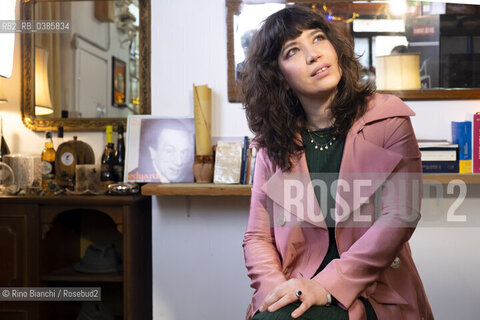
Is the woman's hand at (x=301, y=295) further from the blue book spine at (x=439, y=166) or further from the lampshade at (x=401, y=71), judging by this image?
the lampshade at (x=401, y=71)

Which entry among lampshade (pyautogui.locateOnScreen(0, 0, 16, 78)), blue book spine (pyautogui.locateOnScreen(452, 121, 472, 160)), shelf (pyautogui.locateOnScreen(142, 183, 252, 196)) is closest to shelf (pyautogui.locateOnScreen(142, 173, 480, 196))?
shelf (pyautogui.locateOnScreen(142, 183, 252, 196))

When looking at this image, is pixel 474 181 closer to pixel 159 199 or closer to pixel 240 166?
pixel 240 166

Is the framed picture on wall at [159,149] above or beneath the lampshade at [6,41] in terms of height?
beneath

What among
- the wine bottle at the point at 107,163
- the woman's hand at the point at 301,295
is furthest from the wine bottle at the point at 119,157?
the woman's hand at the point at 301,295

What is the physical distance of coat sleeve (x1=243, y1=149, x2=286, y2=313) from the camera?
52.6 inches

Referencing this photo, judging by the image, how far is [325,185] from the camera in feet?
4.50

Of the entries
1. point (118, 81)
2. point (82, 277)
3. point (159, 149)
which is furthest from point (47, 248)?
point (118, 81)

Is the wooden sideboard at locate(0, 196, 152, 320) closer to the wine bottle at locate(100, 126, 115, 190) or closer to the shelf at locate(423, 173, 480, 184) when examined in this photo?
the wine bottle at locate(100, 126, 115, 190)

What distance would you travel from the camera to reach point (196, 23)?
2.36 meters

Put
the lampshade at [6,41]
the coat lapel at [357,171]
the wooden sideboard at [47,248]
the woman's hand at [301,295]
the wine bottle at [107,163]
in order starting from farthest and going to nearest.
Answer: the wine bottle at [107,163] → the wooden sideboard at [47,248] → the lampshade at [6,41] → the coat lapel at [357,171] → the woman's hand at [301,295]

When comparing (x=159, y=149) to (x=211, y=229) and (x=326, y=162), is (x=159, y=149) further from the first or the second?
(x=326, y=162)

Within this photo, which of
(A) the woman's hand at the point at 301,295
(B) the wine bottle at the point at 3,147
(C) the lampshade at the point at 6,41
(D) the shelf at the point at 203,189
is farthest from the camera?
(B) the wine bottle at the point at 3,147

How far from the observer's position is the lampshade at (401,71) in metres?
2.27

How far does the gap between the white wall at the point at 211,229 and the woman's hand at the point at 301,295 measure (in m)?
1.18
